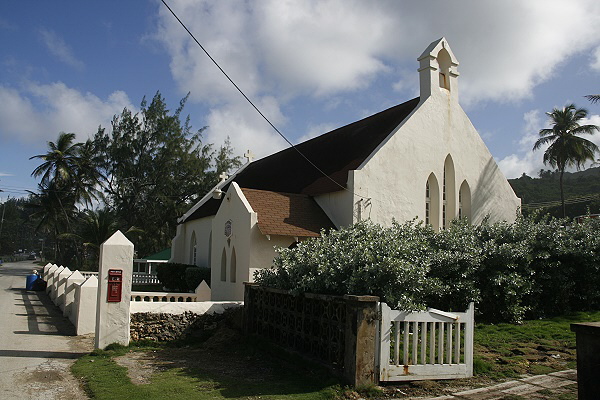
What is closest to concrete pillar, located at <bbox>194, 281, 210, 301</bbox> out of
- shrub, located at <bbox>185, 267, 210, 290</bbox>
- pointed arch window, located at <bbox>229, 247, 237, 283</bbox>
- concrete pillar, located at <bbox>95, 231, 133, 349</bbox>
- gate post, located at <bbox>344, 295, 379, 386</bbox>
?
pointed arch window, located at <bbox>229, 247, 237, 283</bbox>

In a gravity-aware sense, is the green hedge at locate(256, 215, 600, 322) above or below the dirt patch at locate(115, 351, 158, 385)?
above

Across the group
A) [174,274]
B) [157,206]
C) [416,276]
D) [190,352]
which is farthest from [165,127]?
[416,276]

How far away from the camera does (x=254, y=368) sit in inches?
393

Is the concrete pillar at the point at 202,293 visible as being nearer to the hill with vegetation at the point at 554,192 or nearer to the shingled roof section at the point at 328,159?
the shingled roof section at the point at 328,159

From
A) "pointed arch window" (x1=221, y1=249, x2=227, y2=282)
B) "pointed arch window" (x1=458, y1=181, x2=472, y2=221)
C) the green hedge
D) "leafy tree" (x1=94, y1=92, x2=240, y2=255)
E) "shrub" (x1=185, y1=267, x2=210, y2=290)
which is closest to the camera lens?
the green hedge

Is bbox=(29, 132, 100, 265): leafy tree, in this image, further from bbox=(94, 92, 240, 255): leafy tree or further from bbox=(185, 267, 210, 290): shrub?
bbox=(185, 267, 210, 290): shrub

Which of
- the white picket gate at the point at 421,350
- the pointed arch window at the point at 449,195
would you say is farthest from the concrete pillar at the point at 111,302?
the pointed arch window at the point at 449,195

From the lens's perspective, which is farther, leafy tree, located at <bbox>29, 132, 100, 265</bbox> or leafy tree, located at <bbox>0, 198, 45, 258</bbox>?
leafy tree, located at <bbox>0, 198, 45, 258</bbox>

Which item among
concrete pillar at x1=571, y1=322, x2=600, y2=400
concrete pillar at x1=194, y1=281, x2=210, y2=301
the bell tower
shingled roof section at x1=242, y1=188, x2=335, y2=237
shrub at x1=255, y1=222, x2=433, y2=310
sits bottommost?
concrete pillar at x1=194, y1=281, x2=210, y2=301

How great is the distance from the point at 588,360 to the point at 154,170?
157 ft

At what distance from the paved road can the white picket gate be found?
15.8 feet

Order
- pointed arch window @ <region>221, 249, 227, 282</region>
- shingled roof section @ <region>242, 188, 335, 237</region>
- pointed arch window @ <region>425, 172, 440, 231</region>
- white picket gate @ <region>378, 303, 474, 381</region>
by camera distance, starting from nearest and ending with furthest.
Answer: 1. white picket gate @ <region>378, 303, 474, 381</region>
2. shingled roof section @ <region>242, 188, 335, 237</region>
3. pointed arch window @ <region>221, 249, 227, 282</region>
4. pointed arch window @ <region>425, 172, 440, 231</region>

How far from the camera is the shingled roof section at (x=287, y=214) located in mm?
18750

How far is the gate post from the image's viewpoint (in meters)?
8.05
